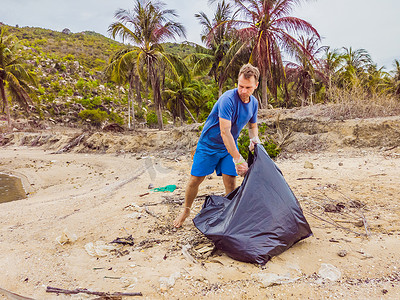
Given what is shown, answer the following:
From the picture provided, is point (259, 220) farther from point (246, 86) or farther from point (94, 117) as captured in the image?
point (94, 117)

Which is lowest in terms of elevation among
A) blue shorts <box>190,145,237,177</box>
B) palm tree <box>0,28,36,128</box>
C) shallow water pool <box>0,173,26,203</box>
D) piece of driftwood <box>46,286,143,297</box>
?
shallow water pool <box>0,173,26,203</box>

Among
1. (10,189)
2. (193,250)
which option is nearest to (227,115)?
(193,250)

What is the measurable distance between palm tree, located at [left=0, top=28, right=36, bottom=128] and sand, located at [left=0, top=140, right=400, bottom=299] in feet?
60.2

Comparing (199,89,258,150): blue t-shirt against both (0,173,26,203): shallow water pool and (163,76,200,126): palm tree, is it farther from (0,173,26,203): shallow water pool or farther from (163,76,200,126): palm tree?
(163,76,200,126): palm tree

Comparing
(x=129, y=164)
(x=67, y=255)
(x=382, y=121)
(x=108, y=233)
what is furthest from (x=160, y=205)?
(x=382, y=121)

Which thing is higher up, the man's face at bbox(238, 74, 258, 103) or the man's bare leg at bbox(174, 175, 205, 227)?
the man's face at bbox(238, 74, 258, 103)

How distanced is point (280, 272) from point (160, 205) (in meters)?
1.85

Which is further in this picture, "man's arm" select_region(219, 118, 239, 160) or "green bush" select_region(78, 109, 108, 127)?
"green bush" select_region(78, 109, 108, 127)

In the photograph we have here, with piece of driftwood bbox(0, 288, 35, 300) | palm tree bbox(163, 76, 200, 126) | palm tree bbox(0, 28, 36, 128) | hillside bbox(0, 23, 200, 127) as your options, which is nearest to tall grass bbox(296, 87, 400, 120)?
piece of driftwood bbox(0, 288, 35, 300)

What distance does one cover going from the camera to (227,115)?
1985mm

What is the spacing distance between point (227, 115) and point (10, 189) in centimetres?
684

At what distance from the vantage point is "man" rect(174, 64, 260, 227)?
78.4 inches

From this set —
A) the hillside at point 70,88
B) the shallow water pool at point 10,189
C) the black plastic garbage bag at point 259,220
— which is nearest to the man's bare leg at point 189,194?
the black plastic garbage bag at point 259,220

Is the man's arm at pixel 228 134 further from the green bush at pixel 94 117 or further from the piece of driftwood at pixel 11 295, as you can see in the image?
the green bush at pixel 94 117
